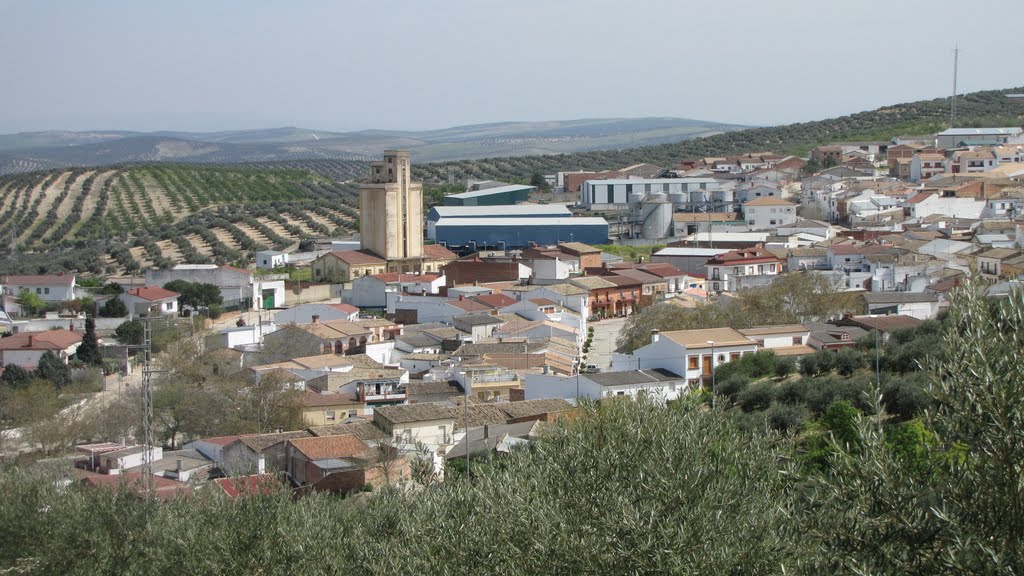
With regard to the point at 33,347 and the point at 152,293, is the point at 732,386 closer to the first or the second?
the point at 33,347

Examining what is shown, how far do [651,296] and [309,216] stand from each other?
2490 cm

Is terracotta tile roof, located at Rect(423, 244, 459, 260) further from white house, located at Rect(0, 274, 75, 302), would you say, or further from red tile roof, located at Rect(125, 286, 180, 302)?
white house, located at Rect(0, 274, 75, 302)

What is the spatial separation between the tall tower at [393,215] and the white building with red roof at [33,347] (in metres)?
11.9

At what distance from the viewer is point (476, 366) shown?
2067 centimetres

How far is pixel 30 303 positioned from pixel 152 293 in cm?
380

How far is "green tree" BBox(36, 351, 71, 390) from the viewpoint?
2347 centimetres

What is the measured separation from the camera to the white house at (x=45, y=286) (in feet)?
110

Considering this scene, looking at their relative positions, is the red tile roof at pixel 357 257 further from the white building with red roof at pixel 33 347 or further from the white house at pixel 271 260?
the white building with red roof at pixel 33 347

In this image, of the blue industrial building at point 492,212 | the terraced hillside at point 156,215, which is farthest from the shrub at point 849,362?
the terraced hillside at point 156,215

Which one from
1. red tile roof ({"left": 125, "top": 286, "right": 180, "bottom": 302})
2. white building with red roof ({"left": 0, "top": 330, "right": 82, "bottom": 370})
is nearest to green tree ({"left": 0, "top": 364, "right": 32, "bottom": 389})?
white building with red roof ({"left": 0, "top": 330, "right": 82, "bottom": 370})

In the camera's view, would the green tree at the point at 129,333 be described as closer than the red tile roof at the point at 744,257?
Yes

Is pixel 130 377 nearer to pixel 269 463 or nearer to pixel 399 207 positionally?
pixel 269 463

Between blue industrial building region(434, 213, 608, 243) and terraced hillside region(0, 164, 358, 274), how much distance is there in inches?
265

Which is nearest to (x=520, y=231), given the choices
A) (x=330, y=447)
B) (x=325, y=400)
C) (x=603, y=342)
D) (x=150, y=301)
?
(x=150, y=301)
